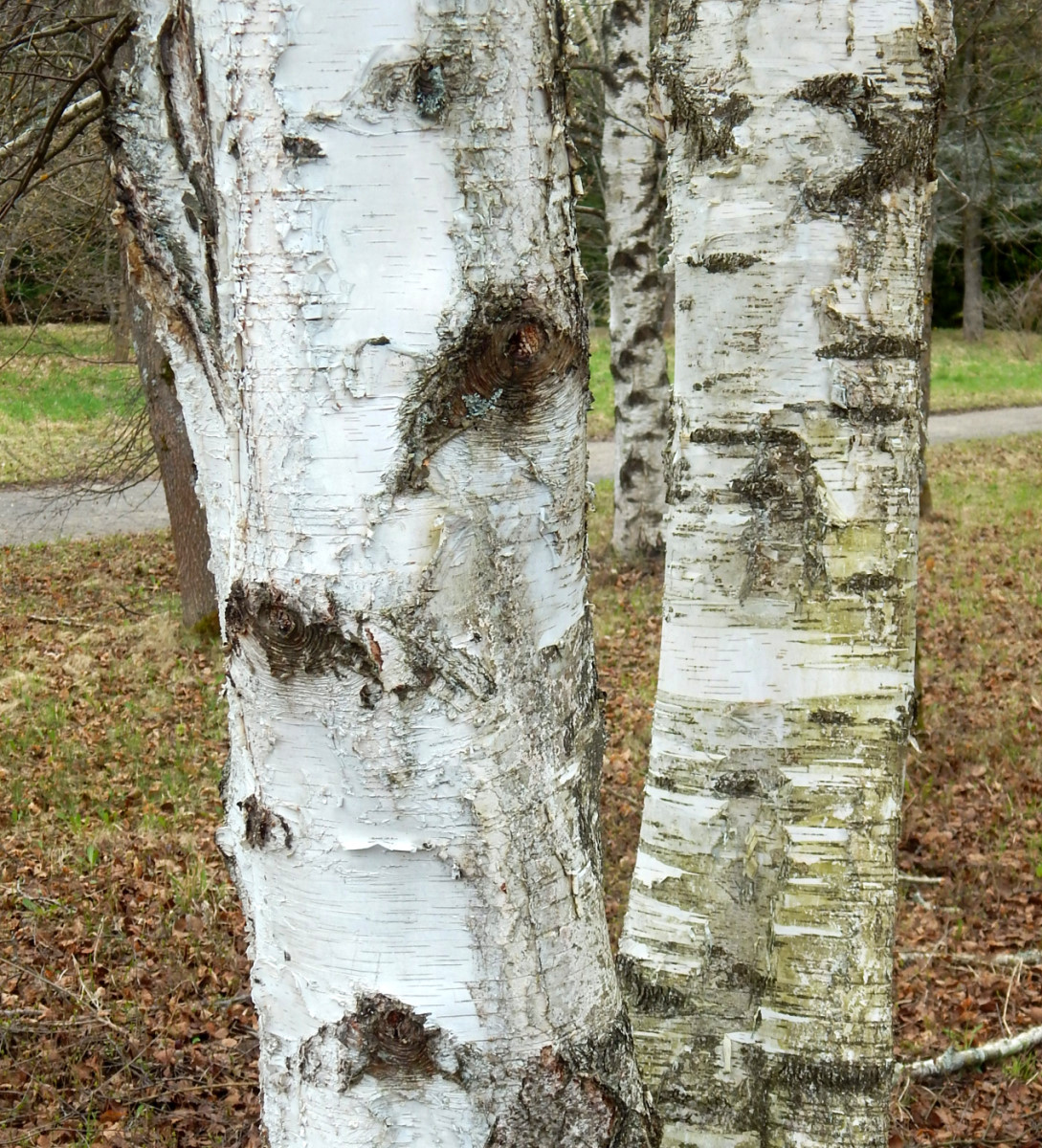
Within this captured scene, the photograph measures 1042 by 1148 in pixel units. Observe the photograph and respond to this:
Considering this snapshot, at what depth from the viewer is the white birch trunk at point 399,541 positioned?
108cm

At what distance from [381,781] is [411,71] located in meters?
0.67

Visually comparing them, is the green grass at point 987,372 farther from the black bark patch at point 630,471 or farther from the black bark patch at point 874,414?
the black bark patch at point 874,414

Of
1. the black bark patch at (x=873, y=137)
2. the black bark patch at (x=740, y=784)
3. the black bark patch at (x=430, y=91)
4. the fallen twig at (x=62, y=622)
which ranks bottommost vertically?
the fallen twig at (x=62, y=622)

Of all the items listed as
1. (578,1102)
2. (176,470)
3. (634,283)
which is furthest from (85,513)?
(578,1102)

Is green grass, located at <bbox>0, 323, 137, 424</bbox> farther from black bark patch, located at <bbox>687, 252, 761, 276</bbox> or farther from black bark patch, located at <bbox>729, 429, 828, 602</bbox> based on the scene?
black bark patch, located at <bbox>729, 429, 828, 602</bbox>

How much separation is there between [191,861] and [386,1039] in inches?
157

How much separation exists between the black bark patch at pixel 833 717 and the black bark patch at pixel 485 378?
1.11 meters

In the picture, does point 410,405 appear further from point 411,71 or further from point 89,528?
point 89,528

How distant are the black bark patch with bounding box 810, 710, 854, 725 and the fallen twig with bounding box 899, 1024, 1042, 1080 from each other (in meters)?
2.00


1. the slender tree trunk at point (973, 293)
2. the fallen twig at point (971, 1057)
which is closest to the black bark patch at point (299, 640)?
the fallen twig at point (971, 1057)

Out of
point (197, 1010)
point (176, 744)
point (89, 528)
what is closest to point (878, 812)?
point (197, 1010)

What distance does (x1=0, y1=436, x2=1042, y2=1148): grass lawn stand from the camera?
11.4 ft

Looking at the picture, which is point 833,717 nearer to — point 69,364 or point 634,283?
point 634,283

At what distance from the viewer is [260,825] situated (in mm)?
1223
